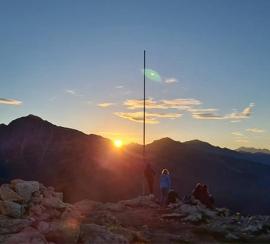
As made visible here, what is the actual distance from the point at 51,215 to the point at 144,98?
20226 millimetres

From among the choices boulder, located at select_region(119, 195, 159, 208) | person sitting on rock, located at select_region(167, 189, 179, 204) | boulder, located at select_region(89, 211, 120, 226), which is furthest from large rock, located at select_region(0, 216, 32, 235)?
person sitting on rock, located at select_region(167, 189, 179, 204)

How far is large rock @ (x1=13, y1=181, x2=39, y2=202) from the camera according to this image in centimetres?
2150

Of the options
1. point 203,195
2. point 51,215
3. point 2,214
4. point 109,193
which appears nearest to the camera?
point 2,214

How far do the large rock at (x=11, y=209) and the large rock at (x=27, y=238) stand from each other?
80.9 inches

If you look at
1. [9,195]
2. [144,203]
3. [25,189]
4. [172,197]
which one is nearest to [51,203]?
[25,189]

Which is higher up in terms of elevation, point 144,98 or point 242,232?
point 144,98

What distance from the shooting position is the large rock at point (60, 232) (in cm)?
1750

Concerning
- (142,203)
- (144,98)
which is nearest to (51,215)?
(142,203)

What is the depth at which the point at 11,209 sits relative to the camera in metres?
19.4

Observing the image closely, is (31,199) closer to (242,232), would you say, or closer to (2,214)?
(2,214)

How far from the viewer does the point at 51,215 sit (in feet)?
68.9

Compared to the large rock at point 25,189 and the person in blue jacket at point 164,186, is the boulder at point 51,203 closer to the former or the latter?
the large rock at point 25,189

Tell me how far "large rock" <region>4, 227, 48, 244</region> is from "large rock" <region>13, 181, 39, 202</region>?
165 inches

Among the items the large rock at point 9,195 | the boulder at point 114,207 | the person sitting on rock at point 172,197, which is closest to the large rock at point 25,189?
the large rock at point 9,195
